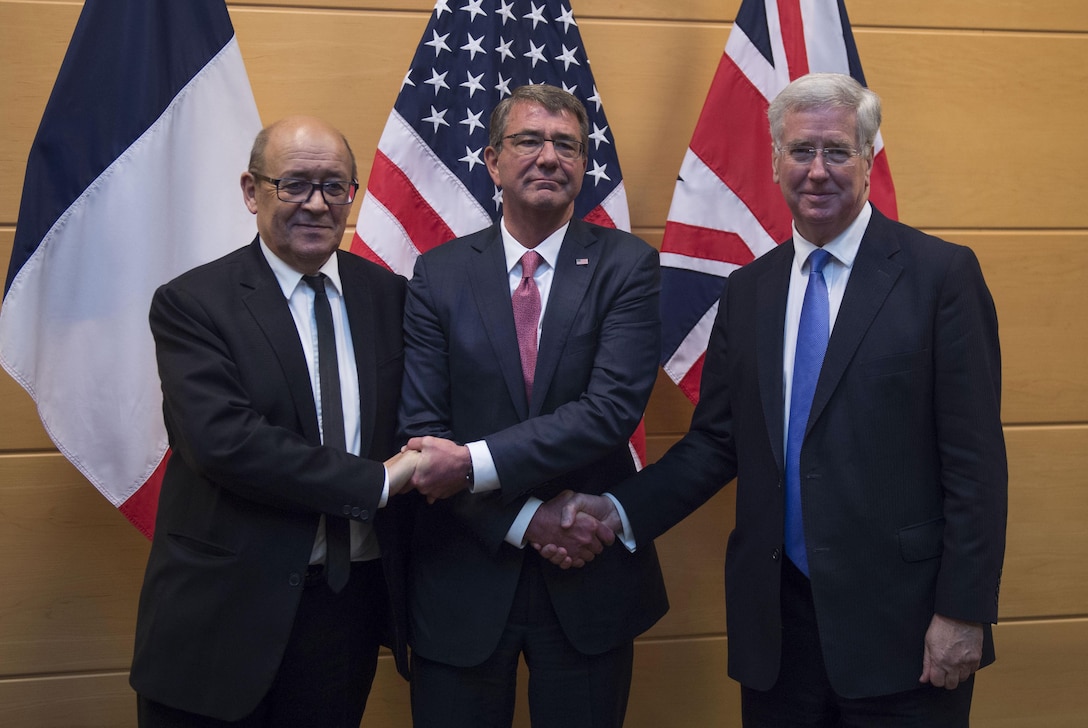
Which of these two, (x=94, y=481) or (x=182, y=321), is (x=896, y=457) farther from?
(x=94, y=481)

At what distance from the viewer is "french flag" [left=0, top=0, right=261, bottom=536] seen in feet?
7.27

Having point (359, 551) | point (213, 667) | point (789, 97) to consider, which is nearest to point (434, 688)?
point (359, 551)

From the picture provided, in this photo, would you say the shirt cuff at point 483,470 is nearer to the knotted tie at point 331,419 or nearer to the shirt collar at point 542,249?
the knotted tie at point 331,419

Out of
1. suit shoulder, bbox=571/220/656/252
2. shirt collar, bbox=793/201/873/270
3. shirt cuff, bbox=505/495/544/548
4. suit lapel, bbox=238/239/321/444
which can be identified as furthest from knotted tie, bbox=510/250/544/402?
shirt collar, bbox=793/201/873/270

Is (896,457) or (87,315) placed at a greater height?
(87,315)

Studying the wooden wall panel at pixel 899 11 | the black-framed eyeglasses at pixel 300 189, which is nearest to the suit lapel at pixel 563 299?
the black-framed eyeglasses at pixel 300 189

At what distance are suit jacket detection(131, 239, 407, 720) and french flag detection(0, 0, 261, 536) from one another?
1.60 ft

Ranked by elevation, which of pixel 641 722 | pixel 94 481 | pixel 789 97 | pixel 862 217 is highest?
pixel 789 97

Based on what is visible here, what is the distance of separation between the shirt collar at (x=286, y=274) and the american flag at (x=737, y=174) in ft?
3.02

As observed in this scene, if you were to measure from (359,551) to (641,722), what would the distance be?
1.37 meters

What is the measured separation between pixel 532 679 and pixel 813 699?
0.55 meters

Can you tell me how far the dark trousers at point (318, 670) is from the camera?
181cm

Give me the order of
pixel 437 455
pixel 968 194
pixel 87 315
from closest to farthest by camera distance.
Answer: pixel 437 455 → pixel 87 315 → pixel 968 194

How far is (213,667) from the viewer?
1.75 meters
